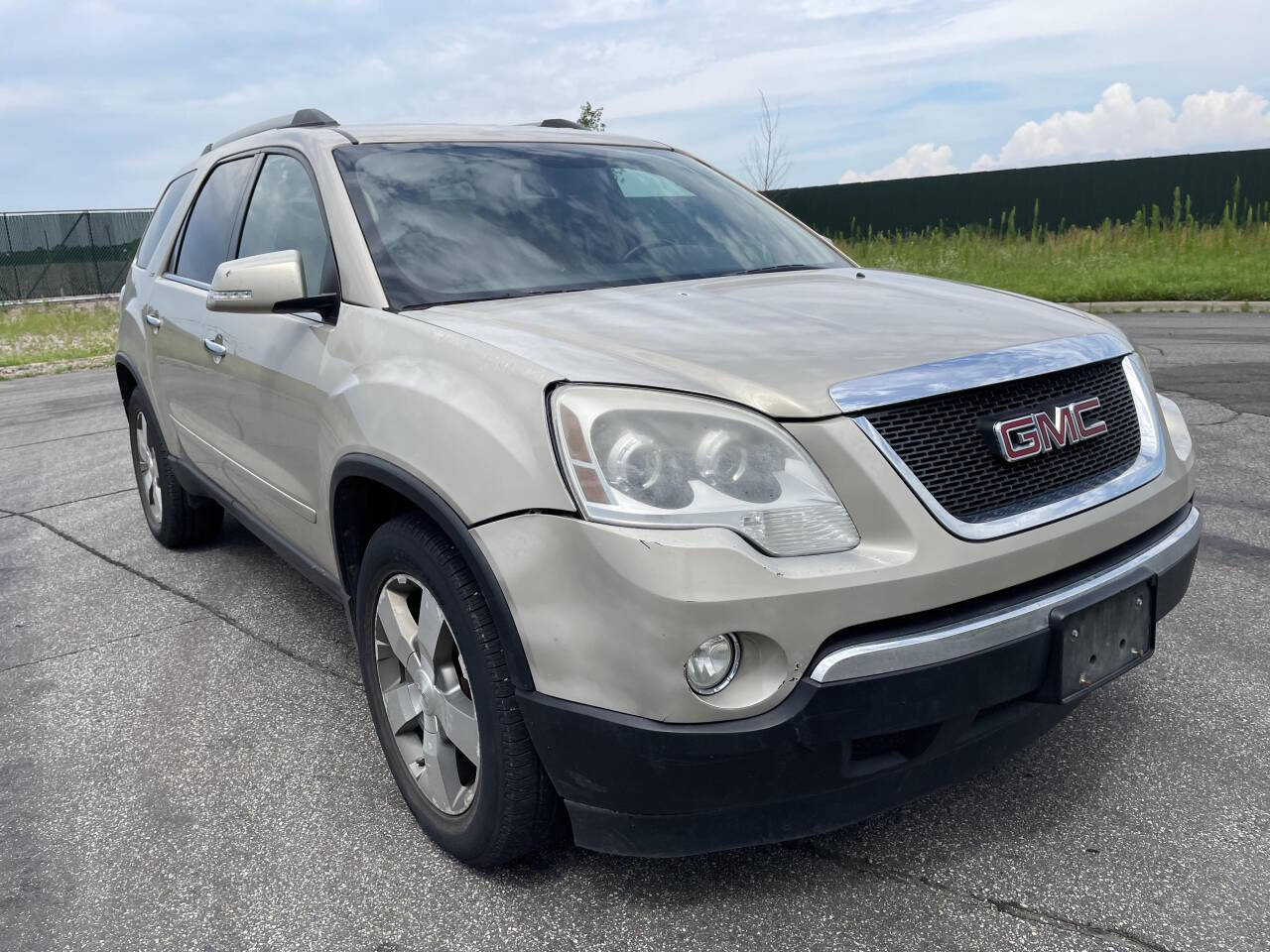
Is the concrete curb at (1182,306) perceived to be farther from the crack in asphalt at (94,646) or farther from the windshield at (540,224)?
the crack in asphalt at (94,646)

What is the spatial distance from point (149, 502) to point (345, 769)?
118 inches

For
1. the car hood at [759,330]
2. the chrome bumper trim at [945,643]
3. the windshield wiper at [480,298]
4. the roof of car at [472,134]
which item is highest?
the roof of car at [472,134]

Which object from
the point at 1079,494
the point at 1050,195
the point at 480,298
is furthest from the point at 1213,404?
the point at 1050,195

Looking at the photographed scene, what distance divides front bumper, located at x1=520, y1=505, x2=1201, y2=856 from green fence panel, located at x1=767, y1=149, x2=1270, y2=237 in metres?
18.1

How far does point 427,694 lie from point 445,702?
108 millimetres

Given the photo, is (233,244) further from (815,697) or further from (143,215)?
(143,215)

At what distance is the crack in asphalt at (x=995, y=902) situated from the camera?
7.10 ft

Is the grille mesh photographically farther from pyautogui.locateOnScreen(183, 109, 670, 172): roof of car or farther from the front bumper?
pyautogui.locateOnScreen(183, 109, 670, 172): roof of car

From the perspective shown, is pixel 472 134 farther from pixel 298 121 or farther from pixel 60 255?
pixel 60 255

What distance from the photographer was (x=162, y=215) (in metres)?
5.25

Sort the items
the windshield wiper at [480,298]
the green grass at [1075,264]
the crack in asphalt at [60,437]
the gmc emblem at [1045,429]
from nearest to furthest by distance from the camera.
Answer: the gmc emblem at [1045,429] → the windshield wiper at [480,298] → the crack in asphalt at [60,437] → the green grass at [1075,264]

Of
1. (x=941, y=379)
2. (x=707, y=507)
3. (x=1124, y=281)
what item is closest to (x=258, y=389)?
(x=707, y=507)

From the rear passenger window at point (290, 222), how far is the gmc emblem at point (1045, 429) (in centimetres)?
181

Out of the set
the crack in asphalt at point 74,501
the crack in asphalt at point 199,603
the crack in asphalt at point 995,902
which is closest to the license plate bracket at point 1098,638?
the crack in asphalt at point 995,902
